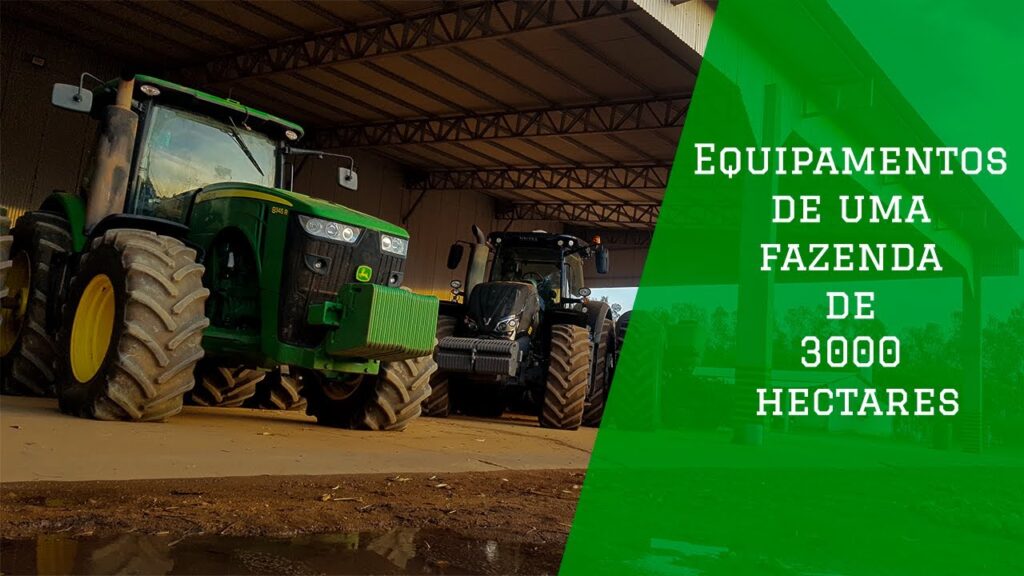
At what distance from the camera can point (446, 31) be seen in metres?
14.5

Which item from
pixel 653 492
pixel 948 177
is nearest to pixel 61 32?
pixel 653 492

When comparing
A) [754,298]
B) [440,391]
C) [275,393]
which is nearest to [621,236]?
[754,298]

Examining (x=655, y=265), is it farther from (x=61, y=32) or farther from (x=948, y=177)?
(x=61, y=32)

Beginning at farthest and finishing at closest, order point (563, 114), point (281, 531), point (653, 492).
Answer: point (563, 114) → point (653, 492) → point (281, 531)

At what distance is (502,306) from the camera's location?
1068cm

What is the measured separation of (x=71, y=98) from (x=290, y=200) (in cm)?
153

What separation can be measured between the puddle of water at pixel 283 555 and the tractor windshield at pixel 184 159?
4592 mm

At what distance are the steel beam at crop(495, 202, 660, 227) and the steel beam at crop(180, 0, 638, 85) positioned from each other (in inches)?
504

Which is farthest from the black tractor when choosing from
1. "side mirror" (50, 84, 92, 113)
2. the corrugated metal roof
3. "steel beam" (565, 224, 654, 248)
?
"steel beam" (565, 224, 654, 248)

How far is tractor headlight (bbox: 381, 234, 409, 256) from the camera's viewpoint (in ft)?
21.9

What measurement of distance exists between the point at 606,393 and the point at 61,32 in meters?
13.0

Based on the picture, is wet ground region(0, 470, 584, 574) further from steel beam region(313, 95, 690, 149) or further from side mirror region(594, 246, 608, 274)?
steel beam region(313, 95, 690, 149)

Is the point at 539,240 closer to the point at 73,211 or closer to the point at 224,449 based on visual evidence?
the point at 73,211

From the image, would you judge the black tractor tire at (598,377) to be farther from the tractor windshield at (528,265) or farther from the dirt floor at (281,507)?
the dirt floor at (281,507)
